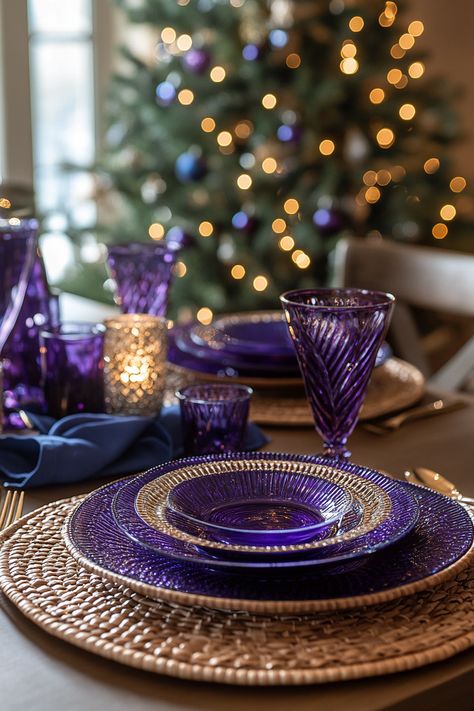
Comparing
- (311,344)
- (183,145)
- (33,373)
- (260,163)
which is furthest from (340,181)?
(311,344)

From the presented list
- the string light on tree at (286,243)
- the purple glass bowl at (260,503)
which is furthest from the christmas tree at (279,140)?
the purple glass bowl at (260,503)

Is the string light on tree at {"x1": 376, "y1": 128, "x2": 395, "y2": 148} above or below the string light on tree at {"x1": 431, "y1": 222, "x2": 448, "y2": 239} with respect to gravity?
above

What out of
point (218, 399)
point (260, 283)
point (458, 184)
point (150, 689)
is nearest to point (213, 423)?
point (218, 399)

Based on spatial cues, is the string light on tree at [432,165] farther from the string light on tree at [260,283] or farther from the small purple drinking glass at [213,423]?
the small purple drinking glass at [213,423]

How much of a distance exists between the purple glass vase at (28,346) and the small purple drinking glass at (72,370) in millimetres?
45

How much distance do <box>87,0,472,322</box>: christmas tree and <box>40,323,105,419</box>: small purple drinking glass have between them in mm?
2013

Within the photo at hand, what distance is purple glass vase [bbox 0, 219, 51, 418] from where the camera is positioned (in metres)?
1.04

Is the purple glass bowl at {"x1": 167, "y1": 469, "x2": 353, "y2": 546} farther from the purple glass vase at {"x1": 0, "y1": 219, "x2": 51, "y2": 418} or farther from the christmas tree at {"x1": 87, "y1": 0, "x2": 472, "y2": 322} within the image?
the christmas tree at {"x1": 87, "y1": 0, "x2": 472, "y2": 322}

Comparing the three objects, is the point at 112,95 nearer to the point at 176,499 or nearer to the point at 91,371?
the point at 91,371

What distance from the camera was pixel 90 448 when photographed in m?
0.86

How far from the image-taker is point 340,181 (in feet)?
10.0

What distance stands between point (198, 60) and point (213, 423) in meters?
2.33

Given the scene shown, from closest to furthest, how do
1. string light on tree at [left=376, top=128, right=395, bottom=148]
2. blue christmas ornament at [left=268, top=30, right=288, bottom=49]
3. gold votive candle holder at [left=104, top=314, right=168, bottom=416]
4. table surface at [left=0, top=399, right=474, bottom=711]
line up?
1. table surface at [left=0, top=399, right=474, bottom=711]
2. gold votive candle holder at [left=104, top=314, right=168, bottom=416]
3. blue christmas ornament at [left=268, top=30, right=288, bottom=49]
4. string light on tree at [left=376, top=128, right=395, bottom=148]

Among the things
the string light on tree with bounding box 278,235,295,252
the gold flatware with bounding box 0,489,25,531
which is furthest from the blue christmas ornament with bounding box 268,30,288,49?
the gold flatware with bounding box 0,489,25,531
